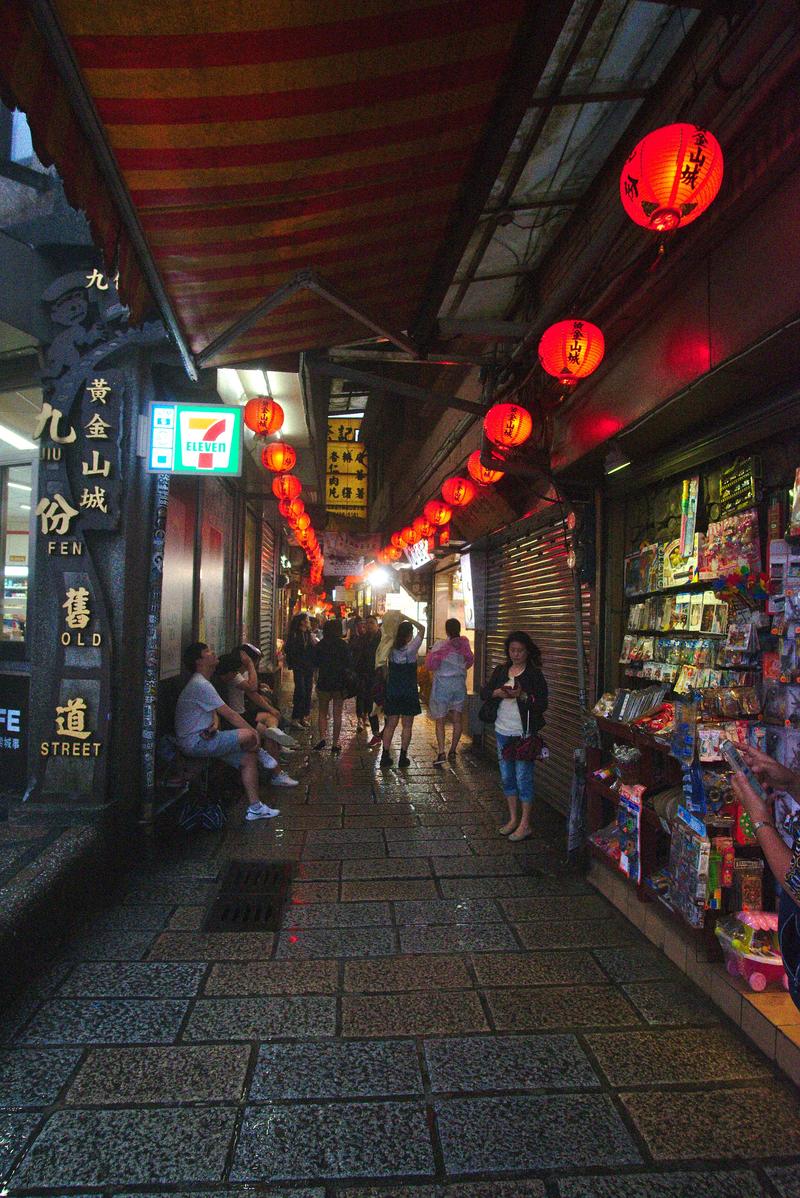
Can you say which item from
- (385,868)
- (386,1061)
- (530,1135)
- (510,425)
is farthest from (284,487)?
(530,1135)

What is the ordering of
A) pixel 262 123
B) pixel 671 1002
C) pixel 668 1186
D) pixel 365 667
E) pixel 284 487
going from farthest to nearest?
pixel 365 667 → pixel 284 487 → pixel 671 1002 → pixel 262 123 → pixel 668 1186

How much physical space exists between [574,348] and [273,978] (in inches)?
204

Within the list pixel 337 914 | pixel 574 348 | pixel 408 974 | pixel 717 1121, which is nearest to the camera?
pixel 717 1121

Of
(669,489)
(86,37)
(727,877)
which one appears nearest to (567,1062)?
(727,877)

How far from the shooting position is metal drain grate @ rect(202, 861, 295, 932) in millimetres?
4852

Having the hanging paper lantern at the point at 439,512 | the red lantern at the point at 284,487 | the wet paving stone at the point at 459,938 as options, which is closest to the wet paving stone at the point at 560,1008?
the wet paving stone at the point at 459,938

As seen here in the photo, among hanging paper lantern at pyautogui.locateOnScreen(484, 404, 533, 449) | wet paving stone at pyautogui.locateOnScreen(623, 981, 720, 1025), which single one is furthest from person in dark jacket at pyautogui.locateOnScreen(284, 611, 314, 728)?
wet paving stone at pyautogui.locateOnScreen(623, 981, 720, 1025)

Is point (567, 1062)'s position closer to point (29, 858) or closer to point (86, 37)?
point (29, 858)

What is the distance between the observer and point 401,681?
9891mm

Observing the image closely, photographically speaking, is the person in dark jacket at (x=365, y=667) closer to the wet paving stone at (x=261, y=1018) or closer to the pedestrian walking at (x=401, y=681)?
the pedestrian walking at (x=401, y=681)

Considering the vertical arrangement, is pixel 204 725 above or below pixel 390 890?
above

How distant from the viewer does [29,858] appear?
16.1 ft

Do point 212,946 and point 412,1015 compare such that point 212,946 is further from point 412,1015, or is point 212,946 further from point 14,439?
point 14,439

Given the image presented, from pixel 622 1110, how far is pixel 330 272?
18.7ft
